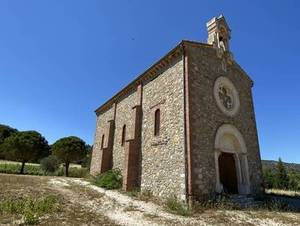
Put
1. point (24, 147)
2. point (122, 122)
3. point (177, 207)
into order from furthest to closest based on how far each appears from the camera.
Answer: point (24, 147), point (122, 122), point (177, 207)

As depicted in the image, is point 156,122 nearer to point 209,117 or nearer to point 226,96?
point 209,117

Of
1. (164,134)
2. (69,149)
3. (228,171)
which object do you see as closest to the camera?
(164,134)

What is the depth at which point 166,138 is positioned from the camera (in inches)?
522

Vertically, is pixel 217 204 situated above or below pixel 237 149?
below

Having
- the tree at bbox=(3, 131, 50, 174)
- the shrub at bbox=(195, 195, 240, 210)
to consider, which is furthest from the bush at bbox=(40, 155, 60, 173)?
the shrub at bbox=(195, 195, 240, 210)

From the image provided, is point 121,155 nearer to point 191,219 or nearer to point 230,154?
point 230,154

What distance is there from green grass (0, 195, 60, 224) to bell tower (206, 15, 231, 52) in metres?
13.2

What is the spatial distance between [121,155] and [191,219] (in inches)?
381

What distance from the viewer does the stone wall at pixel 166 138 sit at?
1198 cm

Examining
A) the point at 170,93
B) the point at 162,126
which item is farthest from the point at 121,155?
the point at 170,93

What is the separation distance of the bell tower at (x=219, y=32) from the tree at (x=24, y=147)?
27.5 m

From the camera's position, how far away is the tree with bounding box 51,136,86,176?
103 feet

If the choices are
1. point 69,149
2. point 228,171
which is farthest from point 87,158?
point 228,171

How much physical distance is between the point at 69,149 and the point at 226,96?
23.4 meters
